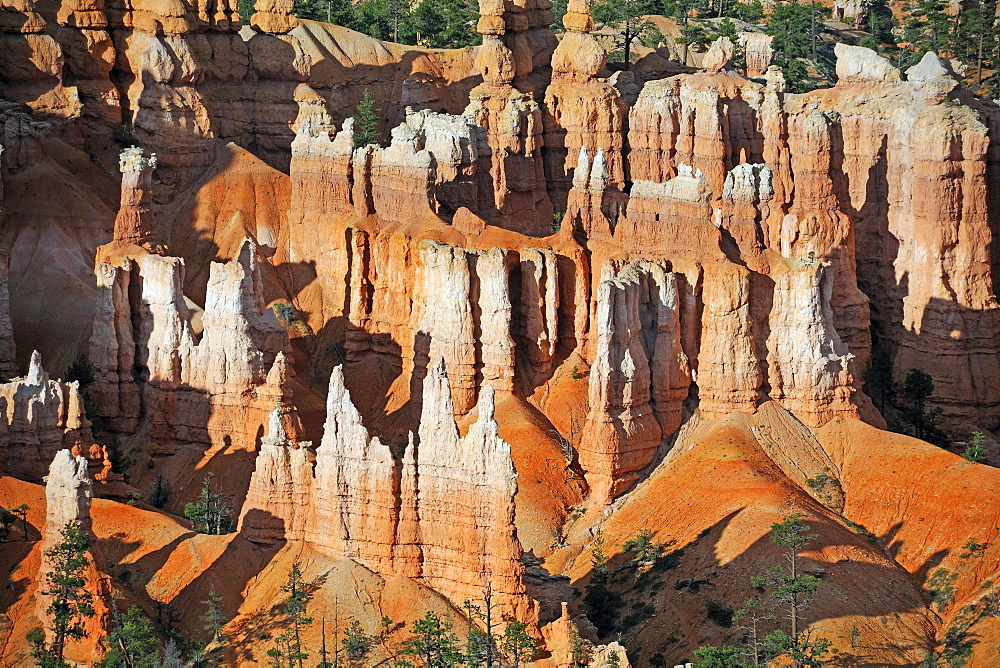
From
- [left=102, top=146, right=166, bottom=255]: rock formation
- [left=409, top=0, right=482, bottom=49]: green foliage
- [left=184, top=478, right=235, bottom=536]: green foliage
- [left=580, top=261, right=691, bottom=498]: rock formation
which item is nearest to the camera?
[left=184, top=478, right=235, bottom=536]: green foliage

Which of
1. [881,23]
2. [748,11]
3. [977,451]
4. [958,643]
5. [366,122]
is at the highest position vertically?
[748,11]

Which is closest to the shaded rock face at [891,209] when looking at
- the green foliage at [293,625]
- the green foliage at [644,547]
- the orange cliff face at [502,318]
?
the orange cliff face at [502,318]

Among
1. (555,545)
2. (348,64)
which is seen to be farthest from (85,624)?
(348,64)

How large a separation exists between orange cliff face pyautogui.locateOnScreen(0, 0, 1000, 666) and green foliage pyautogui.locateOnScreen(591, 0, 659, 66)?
2196 cm

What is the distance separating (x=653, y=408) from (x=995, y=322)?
884 inches

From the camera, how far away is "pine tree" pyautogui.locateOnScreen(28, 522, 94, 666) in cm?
7338

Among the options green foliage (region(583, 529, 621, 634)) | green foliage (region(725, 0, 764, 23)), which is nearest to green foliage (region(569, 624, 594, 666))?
green foliage (region(583, 529, 621, 634))

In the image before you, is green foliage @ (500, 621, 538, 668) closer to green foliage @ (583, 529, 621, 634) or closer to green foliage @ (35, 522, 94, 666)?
green foliage @ (583, 529, 621, 634)

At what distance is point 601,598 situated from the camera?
3233 inches

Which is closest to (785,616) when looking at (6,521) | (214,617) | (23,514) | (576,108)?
(214,617)

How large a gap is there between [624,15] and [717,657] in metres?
88.9

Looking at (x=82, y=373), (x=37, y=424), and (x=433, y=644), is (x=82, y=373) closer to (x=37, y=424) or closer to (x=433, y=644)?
(x=37, y=424)

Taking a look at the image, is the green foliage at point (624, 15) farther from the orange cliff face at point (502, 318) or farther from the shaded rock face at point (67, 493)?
the shaded rock face at point (67, 493)

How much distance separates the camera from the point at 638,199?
9606 centimetres
